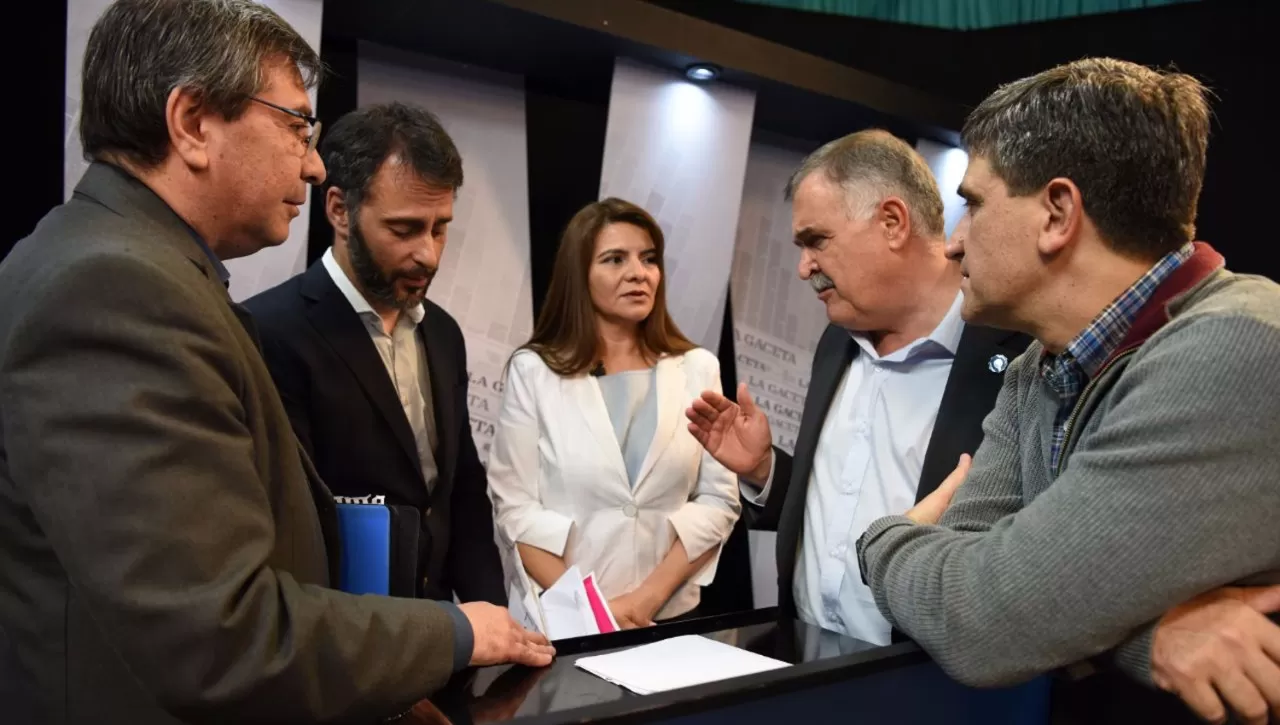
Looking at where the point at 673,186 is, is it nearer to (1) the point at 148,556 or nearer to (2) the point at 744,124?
(2) the point at 744,124

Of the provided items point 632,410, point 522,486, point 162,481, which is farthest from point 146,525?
point 632,410

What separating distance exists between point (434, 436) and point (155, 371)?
5.28ft

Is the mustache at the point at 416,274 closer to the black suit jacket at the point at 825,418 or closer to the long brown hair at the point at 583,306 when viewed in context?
the long brown hair at the point at 583,306

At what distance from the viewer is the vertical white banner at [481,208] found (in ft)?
12.5

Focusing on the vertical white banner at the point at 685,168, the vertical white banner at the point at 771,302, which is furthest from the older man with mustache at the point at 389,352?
the vertical white banner at the point at 771,302

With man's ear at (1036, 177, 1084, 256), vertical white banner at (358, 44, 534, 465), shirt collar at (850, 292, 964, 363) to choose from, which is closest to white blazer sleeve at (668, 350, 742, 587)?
shirt collar at (850, 292, 964, 363)

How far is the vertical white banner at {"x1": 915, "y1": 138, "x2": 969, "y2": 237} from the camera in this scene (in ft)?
16.5

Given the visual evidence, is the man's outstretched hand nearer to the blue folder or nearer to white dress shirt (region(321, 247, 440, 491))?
white dress shirt (region(321, 247, 440, 491))

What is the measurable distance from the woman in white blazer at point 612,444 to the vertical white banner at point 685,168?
85 cm

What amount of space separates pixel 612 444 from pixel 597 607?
1136 mm

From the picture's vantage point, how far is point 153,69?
131 cm

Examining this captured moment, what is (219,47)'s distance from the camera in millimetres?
1330

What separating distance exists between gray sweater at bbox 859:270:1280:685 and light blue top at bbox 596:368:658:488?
1.76 metres

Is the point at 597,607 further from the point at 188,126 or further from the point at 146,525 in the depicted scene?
the point at 188,126
